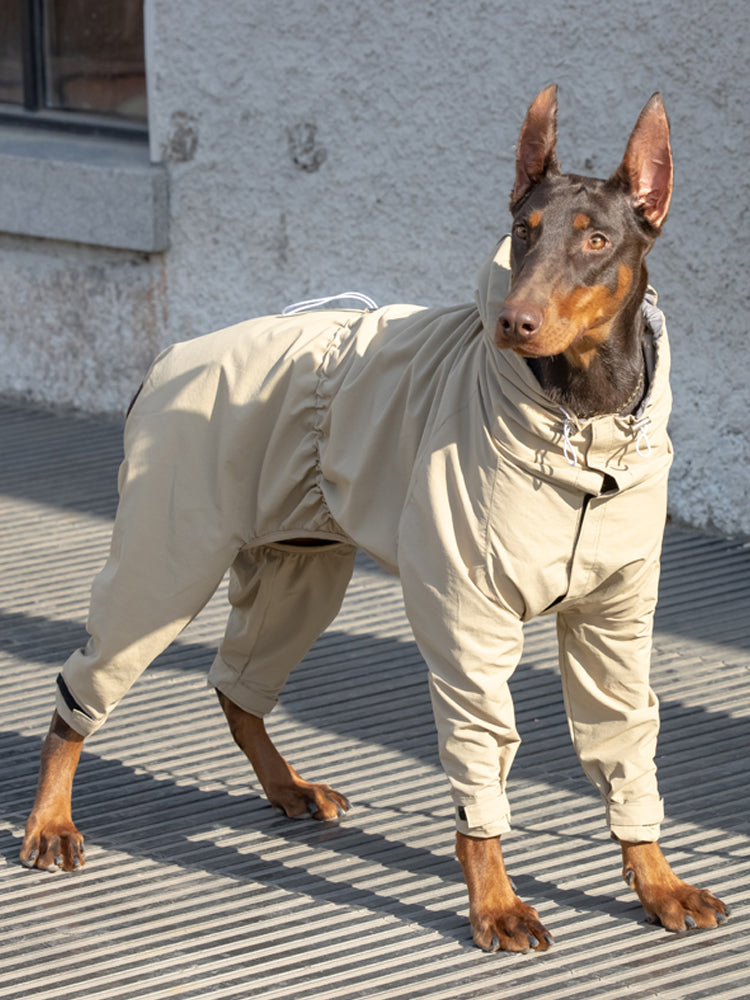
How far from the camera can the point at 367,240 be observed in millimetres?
5840

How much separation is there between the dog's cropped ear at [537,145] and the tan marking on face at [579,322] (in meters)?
0.27

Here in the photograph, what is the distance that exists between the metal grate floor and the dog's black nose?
1.27 metres

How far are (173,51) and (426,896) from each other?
4182mm

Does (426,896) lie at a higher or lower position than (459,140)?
lower

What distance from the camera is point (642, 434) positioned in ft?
9.02

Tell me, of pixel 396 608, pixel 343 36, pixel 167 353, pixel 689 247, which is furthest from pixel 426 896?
pixel 343 36

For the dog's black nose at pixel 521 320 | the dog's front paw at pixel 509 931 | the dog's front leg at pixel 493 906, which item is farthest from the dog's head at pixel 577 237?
the dog's front paw at pixel 509 931

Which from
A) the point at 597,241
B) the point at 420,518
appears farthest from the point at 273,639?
the point at 597,241

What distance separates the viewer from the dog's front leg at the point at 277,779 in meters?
3.50

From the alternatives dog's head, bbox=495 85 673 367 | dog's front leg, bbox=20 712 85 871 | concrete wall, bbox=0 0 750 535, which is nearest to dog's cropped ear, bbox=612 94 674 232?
dog's head, bbox=495 85 673 367

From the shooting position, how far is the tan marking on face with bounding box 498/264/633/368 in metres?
2.53

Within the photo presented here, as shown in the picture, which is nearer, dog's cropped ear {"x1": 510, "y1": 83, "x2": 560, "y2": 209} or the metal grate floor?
dog's cropped ear {"x1": 510, "y1": 83, "x2": 560, "y2": 209}

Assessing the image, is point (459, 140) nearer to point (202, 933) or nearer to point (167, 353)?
point (167, 353)

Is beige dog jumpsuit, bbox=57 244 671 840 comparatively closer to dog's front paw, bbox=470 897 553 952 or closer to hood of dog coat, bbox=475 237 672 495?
hood of dog coat, bbox=475 237 672 495
